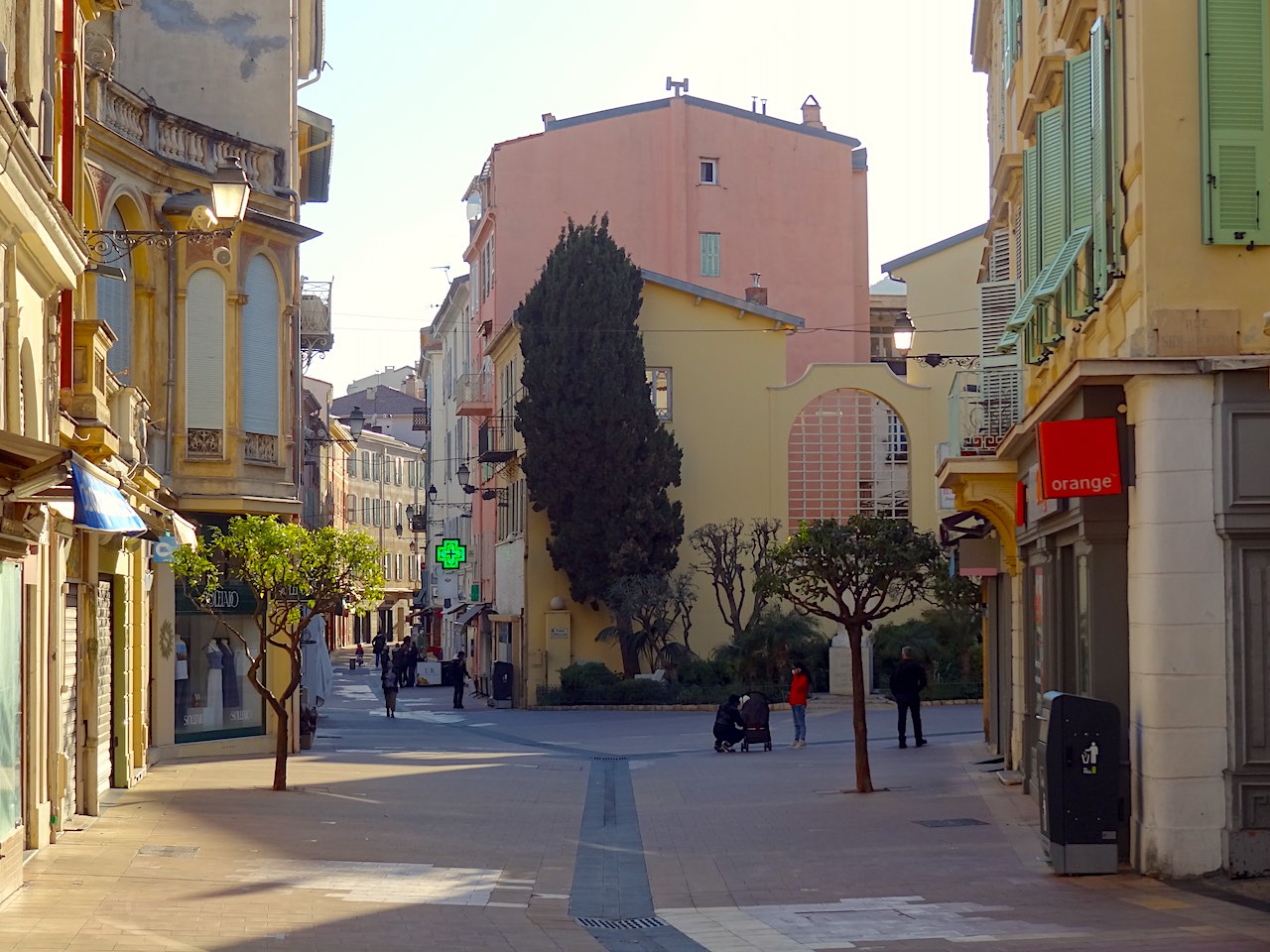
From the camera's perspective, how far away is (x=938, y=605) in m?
41.9

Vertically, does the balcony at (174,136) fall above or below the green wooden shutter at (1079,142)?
above

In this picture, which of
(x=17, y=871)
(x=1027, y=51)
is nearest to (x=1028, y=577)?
(x=1027, y=51)

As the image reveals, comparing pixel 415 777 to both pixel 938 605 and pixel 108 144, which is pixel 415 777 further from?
pixel 938 605

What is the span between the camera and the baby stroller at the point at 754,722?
91.7 ft

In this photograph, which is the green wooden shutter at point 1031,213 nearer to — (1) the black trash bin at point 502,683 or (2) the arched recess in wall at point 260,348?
(2) the arched recess in wall at point 260,348

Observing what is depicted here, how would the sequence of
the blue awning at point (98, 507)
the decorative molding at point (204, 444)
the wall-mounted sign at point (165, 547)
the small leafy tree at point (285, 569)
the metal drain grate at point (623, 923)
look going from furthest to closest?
the decorative molding at point (204, 444)
the small leafy tree at point (285, 569)
the wall-mounted sign at point (165, 547)
the metal drain grate at point (623, 923)
the blue awning at point (98, 507)

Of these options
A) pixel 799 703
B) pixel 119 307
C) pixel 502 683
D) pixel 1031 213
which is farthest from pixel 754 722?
pixel 502 683

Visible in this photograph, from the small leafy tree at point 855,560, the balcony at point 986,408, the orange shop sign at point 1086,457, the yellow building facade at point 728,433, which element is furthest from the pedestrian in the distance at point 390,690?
the orange shop sign at point 1086,457

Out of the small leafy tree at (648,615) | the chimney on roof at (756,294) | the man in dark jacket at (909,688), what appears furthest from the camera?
the chimney on roof at (756,294)

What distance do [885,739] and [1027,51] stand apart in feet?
44.6

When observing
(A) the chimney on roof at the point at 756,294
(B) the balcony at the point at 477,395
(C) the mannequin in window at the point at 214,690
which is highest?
(A) the chimney on roof at the point at 756,294

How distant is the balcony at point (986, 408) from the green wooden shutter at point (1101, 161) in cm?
616

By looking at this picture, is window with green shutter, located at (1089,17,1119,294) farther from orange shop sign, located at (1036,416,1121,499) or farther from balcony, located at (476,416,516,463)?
balcony, located at (476,416,516,463)

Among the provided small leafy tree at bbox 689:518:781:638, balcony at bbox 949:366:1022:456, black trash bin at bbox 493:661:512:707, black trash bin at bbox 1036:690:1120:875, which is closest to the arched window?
balcony at bbox 949:366:1022:456
